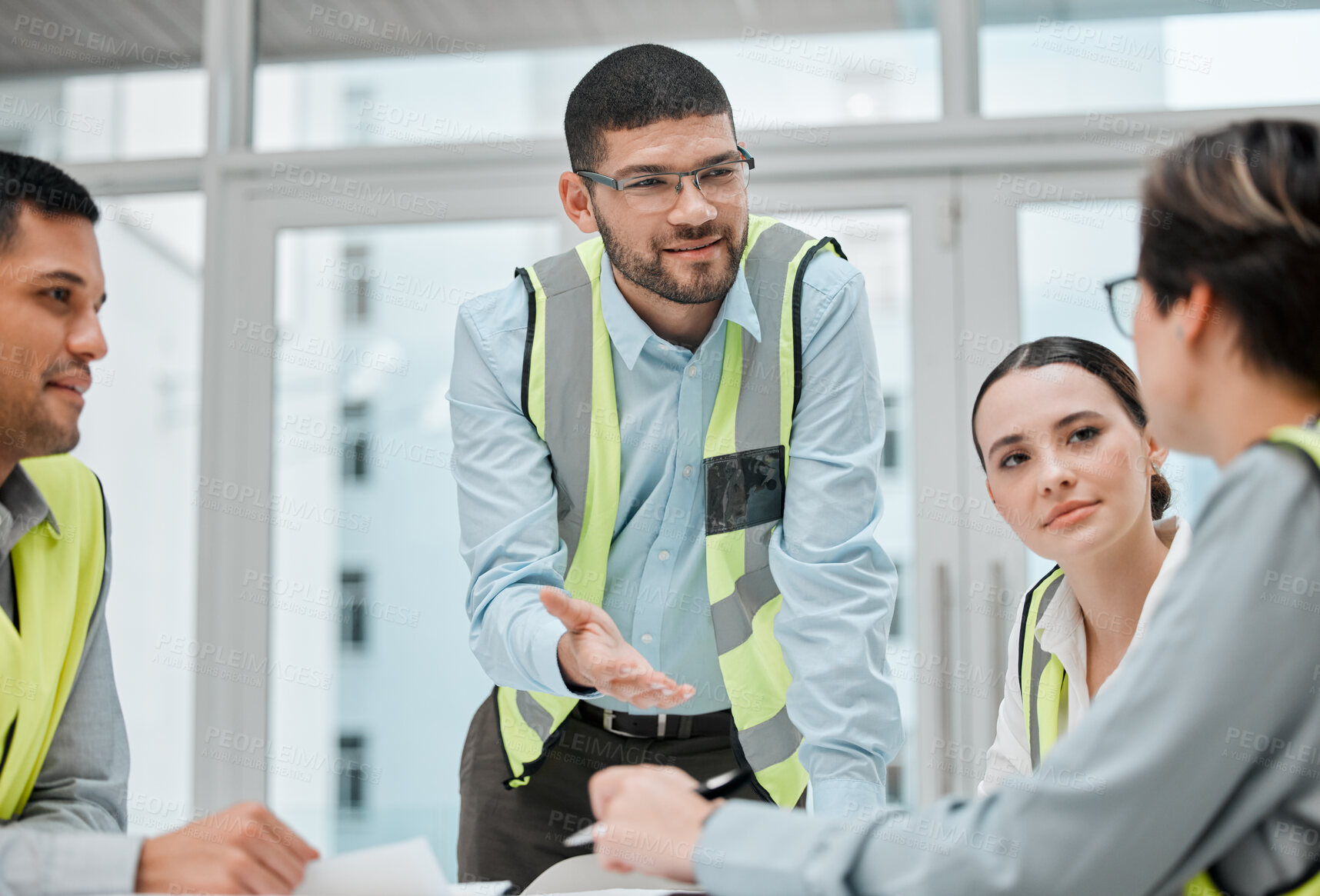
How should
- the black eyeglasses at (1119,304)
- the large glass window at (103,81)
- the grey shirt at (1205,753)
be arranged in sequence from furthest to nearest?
the large glass window at (103,81), the black eyeglasses at (1119,304), the grey shirt at (1205,753)

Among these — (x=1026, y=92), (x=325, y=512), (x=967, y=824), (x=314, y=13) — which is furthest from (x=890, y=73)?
(x=967, y=824)

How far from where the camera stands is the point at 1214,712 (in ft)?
2.49

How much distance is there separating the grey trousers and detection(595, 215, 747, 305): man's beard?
2.42ft

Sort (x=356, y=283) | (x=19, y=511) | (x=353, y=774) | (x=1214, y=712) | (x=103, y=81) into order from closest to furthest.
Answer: (x=1214, y=712), (x=19, y=511), (x=353, y=774), (x=356, y=283), (x=103, y=81)

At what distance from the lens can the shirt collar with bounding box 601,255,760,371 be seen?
1.83m

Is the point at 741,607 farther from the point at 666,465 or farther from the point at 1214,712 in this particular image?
the point at 1214,712

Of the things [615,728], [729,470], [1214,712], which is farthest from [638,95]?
[1214,712]

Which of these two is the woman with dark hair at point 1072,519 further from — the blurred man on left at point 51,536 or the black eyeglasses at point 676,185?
the blurred man on left at point 51,536

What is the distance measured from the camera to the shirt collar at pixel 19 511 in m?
1.46

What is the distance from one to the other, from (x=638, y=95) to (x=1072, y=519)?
0.93 meters

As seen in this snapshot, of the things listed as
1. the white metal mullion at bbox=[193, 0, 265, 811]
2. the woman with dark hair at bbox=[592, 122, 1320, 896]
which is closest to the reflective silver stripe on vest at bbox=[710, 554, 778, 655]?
the woman with dark hair at bbox=[592, 122, 1320, 896]

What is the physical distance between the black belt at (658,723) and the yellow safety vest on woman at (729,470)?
8cm

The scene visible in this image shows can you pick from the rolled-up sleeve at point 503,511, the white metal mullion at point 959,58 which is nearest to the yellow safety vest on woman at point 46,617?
the rolled-up sleeve at point 503,511

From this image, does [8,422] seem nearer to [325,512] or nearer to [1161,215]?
[1161,215]
